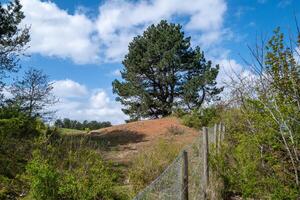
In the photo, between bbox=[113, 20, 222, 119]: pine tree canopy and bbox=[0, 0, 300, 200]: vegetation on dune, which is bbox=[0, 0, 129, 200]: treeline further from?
bbox=[113, 20, 222, 119]: pine tree canopy

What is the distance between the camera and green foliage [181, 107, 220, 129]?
54.3ft

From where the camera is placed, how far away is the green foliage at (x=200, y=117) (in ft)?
54.3

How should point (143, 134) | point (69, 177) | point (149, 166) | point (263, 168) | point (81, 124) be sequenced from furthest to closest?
point (81, 124) → point (143, 134) → point (149, 166) → point (263, 168) → point (69, 177)

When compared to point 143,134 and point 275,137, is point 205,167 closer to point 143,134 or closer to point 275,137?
point 275,137

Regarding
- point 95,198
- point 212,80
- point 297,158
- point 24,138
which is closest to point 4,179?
point 95,198

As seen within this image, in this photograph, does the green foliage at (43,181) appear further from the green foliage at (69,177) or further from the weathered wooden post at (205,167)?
the weathered wooden post at (205,167)

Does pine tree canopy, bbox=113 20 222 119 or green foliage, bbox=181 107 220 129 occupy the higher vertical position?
pine tree canopy, bbox=113 20 222 119

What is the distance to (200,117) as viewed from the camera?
1900 centimetres

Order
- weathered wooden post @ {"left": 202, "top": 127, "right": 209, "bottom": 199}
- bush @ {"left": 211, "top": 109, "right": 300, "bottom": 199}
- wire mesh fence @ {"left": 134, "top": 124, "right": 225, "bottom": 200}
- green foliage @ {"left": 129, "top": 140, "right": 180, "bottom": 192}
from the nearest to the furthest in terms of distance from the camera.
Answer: wire mesh fence @ {"left": 134, "top": 124, "right": 225, "bottom": 200}, bush @ {"left": 211, "top": 109, "right": 300, "bottom": 199}, weathered wooden post @ {"left": 202, "top": 127, "right": 209, "bottom": 199}, green foliage @ {"left": 129, "top": 140, "right": 180, "bottom": 192}

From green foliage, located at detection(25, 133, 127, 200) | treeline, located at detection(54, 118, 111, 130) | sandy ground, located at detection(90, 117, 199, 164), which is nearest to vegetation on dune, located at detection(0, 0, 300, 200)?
green foliage, located at detection(25, 133, 127, 200)

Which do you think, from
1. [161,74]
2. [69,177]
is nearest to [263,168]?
[69,177]

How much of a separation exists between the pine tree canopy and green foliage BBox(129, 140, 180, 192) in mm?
19644

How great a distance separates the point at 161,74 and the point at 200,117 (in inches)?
416

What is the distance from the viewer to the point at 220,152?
7.94 meters
